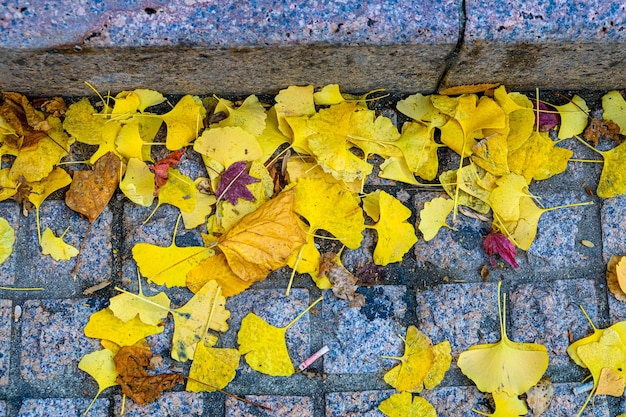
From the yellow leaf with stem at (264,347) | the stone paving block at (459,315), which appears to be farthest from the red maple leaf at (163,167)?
the stone paving block at (459,315)

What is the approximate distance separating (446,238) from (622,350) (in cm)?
65

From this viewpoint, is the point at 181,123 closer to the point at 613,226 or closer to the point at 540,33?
the point at 540,33

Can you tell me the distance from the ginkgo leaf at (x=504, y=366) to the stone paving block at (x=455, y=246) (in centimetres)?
24

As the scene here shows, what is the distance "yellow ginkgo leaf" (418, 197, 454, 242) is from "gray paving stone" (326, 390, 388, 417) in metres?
0.52

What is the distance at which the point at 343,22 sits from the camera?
1611mm

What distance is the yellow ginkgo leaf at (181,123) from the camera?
190 cm

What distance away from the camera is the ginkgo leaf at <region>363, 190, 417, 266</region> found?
6.14 ft

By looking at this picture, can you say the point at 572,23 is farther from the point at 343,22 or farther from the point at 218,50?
the point at 218,50

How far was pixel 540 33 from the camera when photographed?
1632mm

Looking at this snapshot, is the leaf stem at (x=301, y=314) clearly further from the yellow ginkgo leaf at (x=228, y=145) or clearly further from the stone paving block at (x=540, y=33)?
the stone paving block at (x=540, y=33)

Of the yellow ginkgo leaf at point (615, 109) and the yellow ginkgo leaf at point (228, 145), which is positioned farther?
the yellow ginkgo leaf at point (615, 109)

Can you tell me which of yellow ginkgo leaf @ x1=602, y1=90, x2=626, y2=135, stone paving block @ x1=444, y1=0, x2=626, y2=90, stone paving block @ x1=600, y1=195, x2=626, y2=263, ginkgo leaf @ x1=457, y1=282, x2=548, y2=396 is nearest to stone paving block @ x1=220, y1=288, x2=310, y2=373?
ginkgo leaf @ x1=457, y1=282, x2=548, y2=396

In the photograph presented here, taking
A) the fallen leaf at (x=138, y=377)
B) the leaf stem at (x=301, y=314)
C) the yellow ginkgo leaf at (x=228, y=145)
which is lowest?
the fallen leaf at (x=138, y=377)

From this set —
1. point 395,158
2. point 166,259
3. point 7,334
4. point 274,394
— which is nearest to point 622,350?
point 395,158
